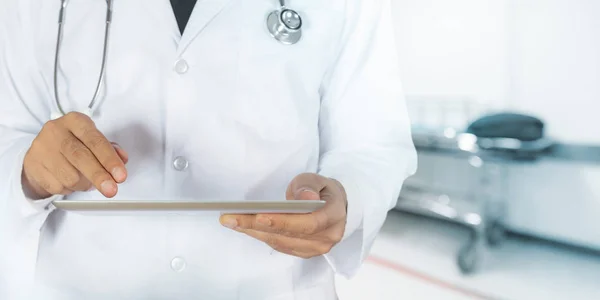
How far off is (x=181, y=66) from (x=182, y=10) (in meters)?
0.09

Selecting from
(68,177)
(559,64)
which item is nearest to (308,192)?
(68,177)

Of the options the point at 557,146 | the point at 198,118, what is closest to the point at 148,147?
the point at 198,118

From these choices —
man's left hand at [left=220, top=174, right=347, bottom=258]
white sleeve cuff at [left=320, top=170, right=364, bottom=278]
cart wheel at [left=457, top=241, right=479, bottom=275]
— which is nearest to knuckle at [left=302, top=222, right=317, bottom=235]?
man's left hand at [left=220, top=174, right=347, bottom=258]

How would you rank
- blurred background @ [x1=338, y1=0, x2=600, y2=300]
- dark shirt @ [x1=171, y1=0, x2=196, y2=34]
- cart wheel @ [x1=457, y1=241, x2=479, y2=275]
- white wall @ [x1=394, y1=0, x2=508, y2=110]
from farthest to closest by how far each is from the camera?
white wall @ [x1=394, y1=0, x2=508, y2=110]
cart wheel @ [x1=457, y1=241, x2=479, y2=275]
blurred background @ [x1=338, y1=0, x2=600, y2=300]
dark shirt @ [x1=171, y1=0, x2=196, y2=34]

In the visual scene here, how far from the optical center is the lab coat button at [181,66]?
63cm

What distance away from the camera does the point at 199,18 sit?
0.65m

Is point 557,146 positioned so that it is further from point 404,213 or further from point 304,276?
point 304,276

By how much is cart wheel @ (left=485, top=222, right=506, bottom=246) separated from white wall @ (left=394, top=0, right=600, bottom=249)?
Result: 77 mm

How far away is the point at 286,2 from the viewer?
28.3 inches

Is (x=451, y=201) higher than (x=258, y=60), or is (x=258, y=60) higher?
(x=258, y=60)

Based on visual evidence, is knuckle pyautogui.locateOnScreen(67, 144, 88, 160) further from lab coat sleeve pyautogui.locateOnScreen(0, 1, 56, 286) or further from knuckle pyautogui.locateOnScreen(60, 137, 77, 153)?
lab coat sleeve pyautogui.locateOnScreen(0, 1, 56, 286)

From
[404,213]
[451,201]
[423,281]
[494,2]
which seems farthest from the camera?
[404,213]

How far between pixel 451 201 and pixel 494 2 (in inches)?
43.0

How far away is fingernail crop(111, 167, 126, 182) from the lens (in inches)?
19.5
